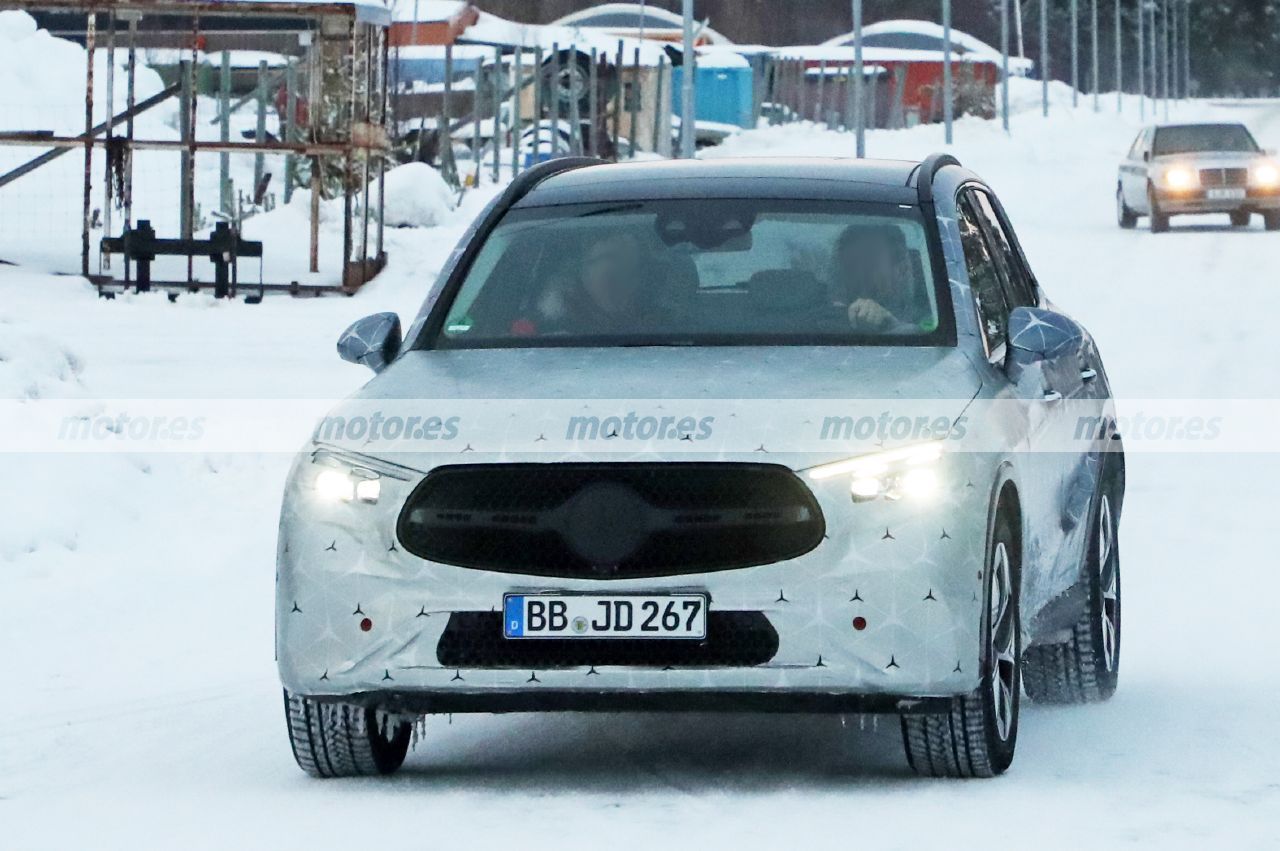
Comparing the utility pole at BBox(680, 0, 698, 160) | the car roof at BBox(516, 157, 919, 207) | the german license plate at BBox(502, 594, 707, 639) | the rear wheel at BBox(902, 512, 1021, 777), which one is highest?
the utility pole at BBox(680, 0, 698, 160)

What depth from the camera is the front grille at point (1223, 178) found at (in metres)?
35.4

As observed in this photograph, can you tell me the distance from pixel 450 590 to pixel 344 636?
0.93 ft

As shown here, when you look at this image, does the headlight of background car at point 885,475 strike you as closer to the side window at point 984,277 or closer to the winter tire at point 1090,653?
the side window at point 984,277

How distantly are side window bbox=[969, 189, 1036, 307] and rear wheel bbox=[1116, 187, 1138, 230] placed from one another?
28462mm

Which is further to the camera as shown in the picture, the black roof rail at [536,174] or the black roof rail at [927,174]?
the black roof rail at [536,174]

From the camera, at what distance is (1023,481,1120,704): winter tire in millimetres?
8031

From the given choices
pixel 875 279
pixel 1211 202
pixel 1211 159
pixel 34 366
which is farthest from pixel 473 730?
pixel 1211 159

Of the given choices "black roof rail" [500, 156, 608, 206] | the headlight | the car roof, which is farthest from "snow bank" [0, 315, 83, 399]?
the headlight

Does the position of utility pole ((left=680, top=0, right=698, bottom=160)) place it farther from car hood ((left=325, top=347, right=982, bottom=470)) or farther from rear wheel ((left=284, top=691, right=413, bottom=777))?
rear wheel ((left=284, top=691, right=413, bottom=777))

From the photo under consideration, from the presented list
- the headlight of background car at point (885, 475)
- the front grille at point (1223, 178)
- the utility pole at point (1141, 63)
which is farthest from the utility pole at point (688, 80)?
the utility pole at point (1141, 63)

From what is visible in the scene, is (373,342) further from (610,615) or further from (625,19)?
(625,19)

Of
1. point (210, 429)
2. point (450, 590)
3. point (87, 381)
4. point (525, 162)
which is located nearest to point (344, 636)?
point (450, 590)

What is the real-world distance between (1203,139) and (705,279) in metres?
31.0

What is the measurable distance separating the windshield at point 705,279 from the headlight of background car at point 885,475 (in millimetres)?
912
